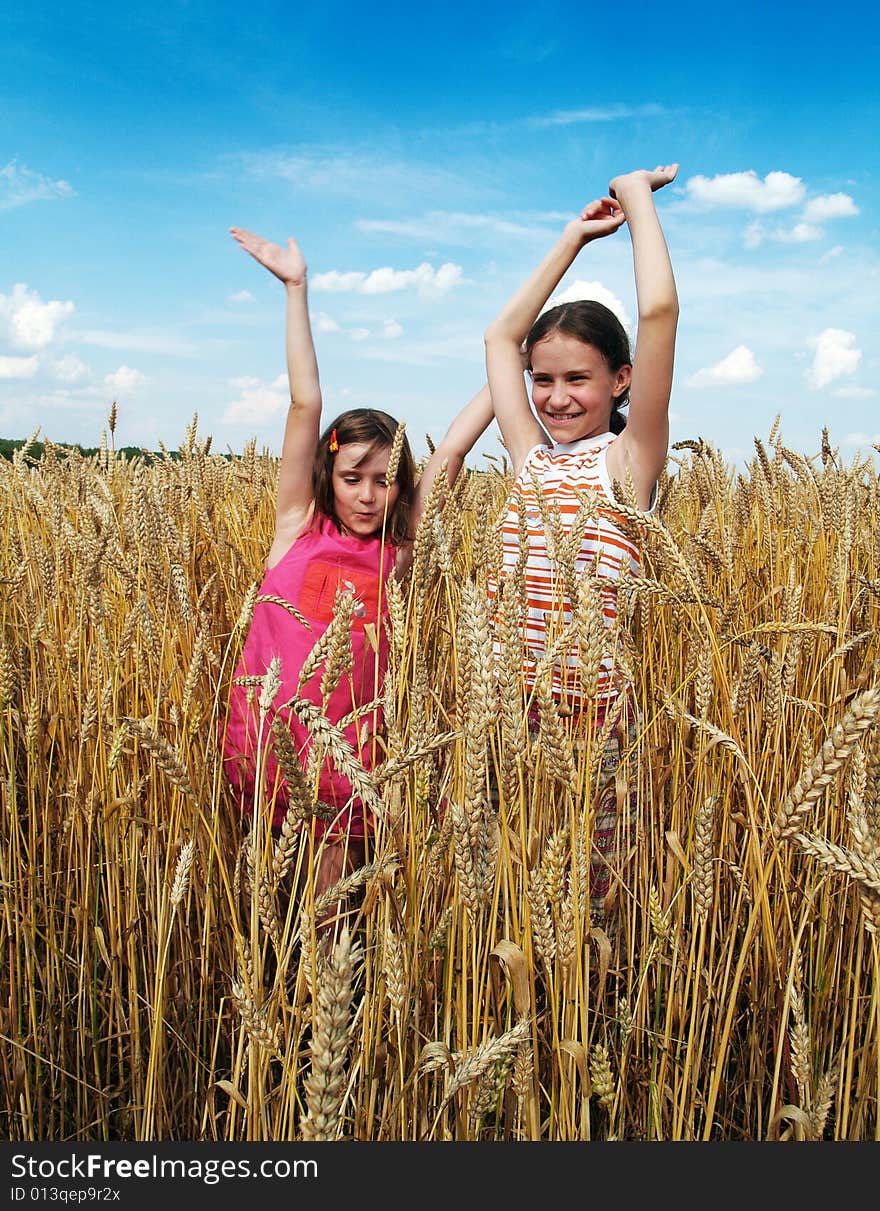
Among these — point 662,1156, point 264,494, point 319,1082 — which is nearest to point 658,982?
point 662,1156

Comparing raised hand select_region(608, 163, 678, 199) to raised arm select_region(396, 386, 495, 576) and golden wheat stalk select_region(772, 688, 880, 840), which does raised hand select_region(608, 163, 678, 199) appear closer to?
raised arm select_region(396, 386, 495, 576)

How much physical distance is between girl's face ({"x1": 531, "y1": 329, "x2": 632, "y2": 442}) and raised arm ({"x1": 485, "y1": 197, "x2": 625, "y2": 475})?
0.43 feet

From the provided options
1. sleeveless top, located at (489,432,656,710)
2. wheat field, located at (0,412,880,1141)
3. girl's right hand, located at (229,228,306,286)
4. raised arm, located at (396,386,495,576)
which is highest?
girl's right hand, located at (229,228,306,286)

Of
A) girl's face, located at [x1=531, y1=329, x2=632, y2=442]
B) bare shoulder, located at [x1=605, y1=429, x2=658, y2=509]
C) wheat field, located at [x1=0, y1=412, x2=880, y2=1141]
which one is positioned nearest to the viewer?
wheat field, located at [x1=0, y1=412, x2=880, y2=1141]

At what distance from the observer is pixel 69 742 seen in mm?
1453

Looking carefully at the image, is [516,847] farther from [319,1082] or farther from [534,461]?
[534,461]

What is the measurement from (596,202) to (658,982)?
1.41 metres

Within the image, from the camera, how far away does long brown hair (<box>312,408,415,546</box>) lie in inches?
64.5

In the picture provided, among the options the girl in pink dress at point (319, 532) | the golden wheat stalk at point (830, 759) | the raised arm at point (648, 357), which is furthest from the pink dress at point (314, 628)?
the golden wheat stalk at point (830, 759)

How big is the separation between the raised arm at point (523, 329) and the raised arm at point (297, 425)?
37 cm

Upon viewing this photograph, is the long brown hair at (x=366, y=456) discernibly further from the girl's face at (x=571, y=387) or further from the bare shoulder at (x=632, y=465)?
the bare shoulder at (x=632, y=465)

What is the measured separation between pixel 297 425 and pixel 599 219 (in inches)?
28.8

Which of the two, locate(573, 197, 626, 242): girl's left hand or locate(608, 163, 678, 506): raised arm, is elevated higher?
locate(573, 197, 626, 242): girl's left hand

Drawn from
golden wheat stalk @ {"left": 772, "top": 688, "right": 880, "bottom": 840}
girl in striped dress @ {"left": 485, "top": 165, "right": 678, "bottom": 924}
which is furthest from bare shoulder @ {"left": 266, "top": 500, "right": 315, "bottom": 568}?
golden wheat stalk @ {"left": 772, "top": 688, "right": 880, "bottom": 840}
